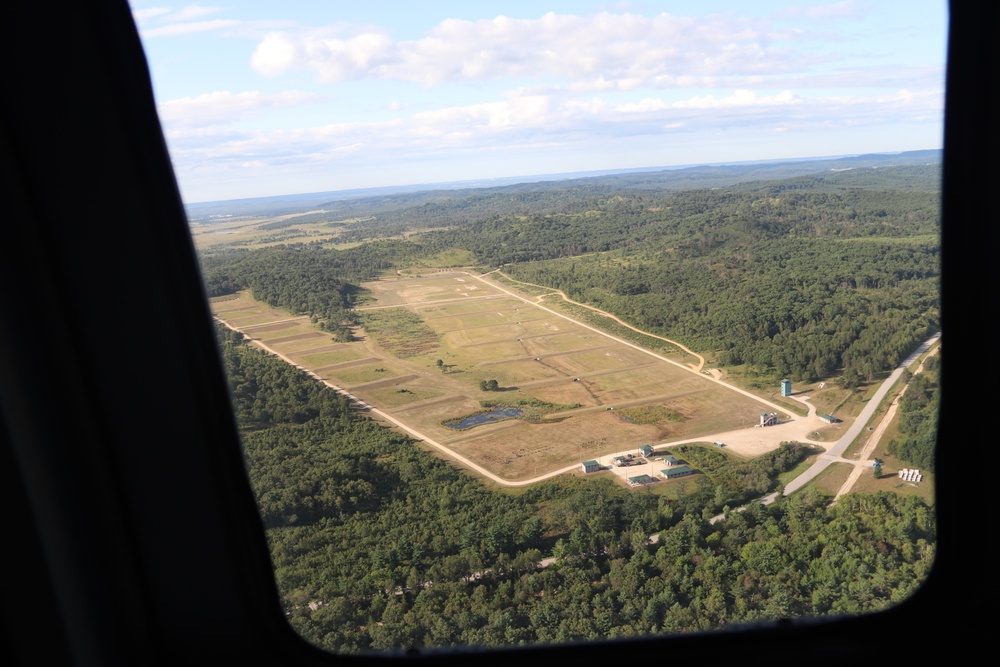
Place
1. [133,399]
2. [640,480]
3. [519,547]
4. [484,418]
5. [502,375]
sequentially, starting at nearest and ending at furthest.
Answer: [133,399] → [519,547] → [640,480] → [484,418] → [502,375]

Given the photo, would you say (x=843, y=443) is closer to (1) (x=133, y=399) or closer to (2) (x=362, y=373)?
(2) (x=362, y=373)

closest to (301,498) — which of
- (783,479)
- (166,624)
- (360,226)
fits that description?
(166,624)

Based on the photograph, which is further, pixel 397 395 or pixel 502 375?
pixel 502 375

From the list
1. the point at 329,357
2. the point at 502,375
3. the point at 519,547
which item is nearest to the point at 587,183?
the point at 502,375

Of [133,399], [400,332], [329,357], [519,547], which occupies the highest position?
[133,399]

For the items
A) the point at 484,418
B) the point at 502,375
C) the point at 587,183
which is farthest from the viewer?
the point at 587,183

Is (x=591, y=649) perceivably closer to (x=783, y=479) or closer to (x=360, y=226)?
(x=783, y=479)

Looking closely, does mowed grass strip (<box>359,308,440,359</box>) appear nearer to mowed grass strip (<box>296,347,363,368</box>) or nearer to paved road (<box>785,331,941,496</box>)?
mowed grass strip (<box>296,347,363,368</box>)

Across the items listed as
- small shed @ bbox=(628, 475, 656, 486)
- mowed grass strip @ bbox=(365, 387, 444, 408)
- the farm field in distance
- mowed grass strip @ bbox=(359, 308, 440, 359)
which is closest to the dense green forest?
small shed @ bbox=(628, 475, 656, 486)
